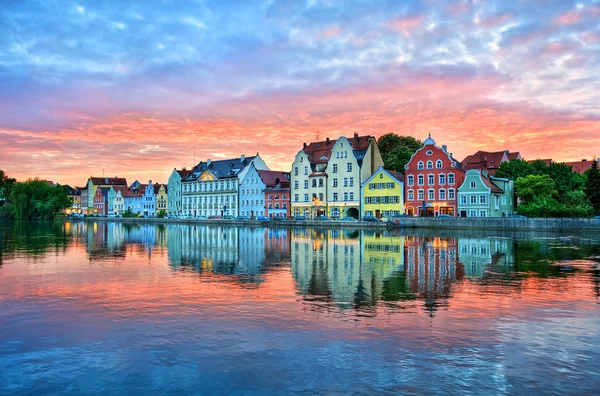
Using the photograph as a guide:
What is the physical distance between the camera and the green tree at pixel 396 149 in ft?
311

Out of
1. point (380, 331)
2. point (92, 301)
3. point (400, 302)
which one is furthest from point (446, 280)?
point (92, 301)

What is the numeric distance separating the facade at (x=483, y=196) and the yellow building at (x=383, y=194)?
10.7 m

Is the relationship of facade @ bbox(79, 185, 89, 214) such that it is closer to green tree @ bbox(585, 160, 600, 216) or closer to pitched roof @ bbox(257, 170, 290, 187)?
pitched roof @ bbox(257, 170, 290, 187)

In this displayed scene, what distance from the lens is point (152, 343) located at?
1219 cm

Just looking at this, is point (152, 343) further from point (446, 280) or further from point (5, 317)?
point (446, 280)

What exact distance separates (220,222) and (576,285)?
8337 cm

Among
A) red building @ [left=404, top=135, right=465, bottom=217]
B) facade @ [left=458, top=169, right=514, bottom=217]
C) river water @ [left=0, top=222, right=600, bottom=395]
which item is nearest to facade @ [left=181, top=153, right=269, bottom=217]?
red building @ [left=404, top=135, right=465, bottom=217]

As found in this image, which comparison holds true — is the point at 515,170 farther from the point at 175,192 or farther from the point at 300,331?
the point at 175,192

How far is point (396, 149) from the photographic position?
98.1 metres

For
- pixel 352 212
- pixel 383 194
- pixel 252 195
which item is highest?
pixel 252 195

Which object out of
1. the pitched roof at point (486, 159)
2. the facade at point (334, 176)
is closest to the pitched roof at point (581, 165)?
the pitched roof at point (486, 159)

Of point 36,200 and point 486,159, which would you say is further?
point 36,200

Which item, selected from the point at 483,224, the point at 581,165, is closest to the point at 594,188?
the point at 483,224

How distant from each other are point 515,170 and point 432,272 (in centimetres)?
6534
